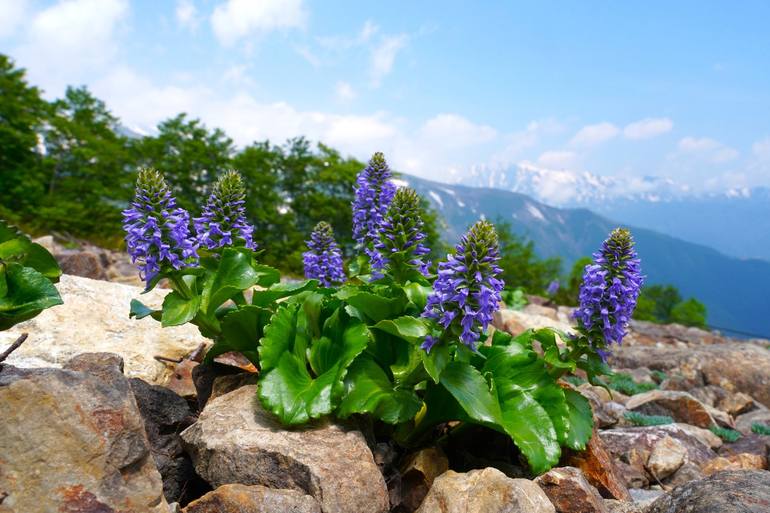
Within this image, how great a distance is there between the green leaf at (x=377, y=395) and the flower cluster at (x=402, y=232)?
3.61 ft

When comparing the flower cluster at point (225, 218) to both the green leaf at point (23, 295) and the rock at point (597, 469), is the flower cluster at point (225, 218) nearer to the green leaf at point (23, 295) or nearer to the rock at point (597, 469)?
the green leaf at point (23, 295)

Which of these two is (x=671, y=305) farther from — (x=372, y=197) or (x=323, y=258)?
(x=372, y=197)

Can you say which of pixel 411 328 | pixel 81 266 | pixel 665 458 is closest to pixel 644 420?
pixel 665 458

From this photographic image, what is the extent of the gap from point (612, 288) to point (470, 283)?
5.67 ft

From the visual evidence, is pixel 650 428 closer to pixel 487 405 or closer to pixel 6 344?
pixel 487 405

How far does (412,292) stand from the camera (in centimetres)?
464

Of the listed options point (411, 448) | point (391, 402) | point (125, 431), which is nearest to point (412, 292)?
point (391, 402)

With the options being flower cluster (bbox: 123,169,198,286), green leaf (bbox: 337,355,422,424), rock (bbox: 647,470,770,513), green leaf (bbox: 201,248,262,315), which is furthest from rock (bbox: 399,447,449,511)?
flower cluster (bbox: 123,169,198,286)

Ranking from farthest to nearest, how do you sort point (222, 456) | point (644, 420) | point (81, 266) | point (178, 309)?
point (81, 266) < point (644, 420) < point (178, 309) < point (222, 456)

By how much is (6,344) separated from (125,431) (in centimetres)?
425

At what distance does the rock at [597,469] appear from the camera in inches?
196

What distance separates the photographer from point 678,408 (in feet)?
31.3

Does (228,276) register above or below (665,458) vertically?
above

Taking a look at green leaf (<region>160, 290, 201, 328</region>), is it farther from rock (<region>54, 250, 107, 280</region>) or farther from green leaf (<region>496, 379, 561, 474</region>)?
rock (<region>54, 250, 107, 280</region>)
